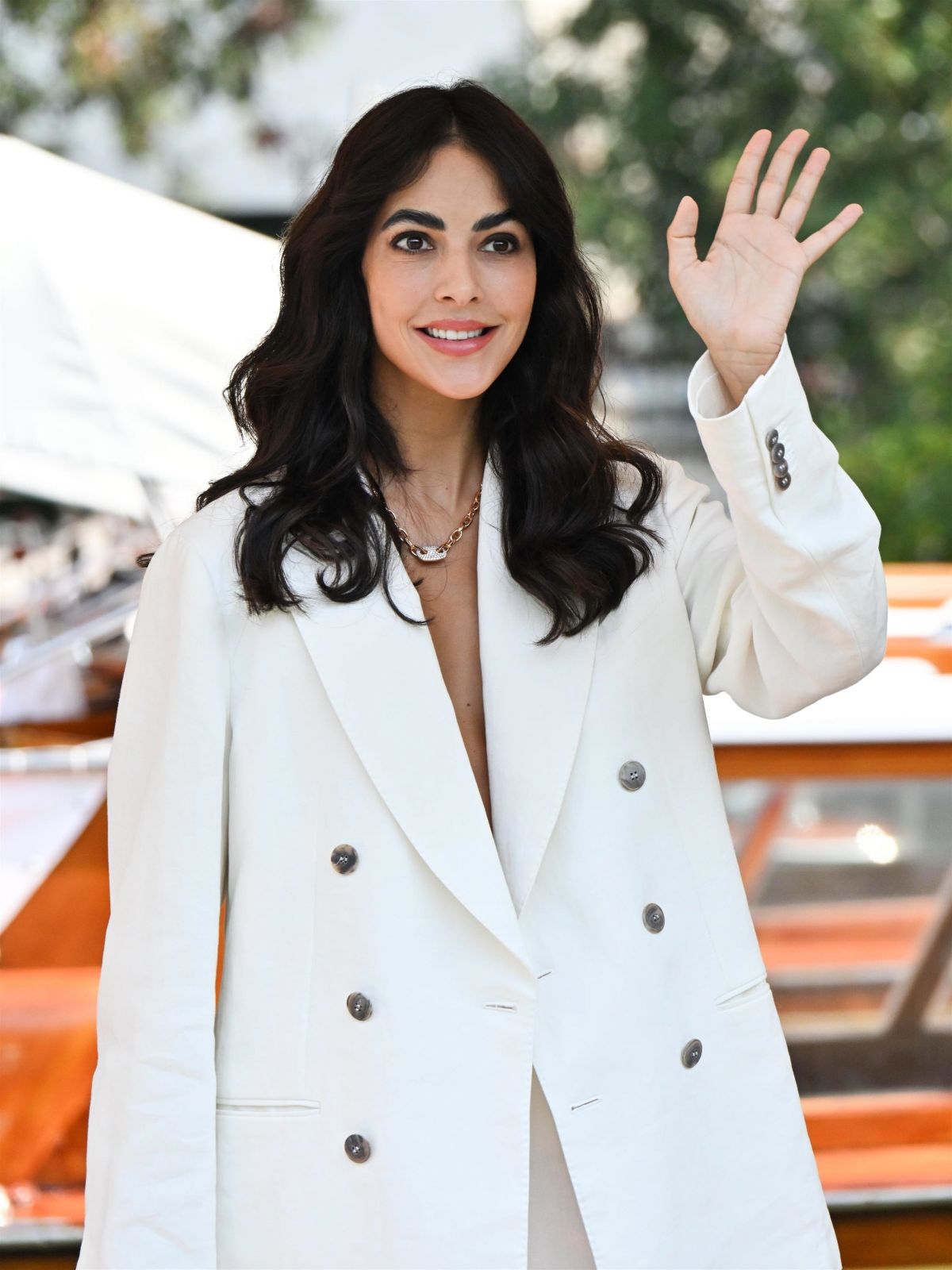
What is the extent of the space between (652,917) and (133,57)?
834 cm

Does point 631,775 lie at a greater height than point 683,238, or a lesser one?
lesser

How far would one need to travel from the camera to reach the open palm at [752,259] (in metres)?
1.31

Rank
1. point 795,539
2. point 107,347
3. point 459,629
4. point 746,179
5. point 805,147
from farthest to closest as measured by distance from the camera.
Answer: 1. point 805,147
2. point 107,347
3. point 459,629
4. point 746,179
5. point 795,539

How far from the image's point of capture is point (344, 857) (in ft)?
4.45

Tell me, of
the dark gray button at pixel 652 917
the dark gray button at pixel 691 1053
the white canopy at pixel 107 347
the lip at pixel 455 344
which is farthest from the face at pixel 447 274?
the white canopy at pixel 107 347

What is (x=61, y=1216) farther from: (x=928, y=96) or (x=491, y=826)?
(x=928, y=96)

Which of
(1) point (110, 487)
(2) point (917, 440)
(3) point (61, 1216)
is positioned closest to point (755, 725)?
(1) point (110, 487)

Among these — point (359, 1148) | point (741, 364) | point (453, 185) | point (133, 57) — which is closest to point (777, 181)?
point (741, 364)

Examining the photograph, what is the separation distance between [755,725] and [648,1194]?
1606mm

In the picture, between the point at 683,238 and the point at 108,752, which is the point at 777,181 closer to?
the point at 683,238

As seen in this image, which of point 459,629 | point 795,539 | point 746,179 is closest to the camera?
point 795,539

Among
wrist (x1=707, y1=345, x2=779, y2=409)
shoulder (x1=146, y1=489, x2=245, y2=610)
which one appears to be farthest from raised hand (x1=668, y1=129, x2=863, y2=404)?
shoulder (x1=146, y1=489, x2=245, y2=610)

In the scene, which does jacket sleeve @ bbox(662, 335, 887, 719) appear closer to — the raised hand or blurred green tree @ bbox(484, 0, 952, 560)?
the raised hand

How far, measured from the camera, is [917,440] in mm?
8875
